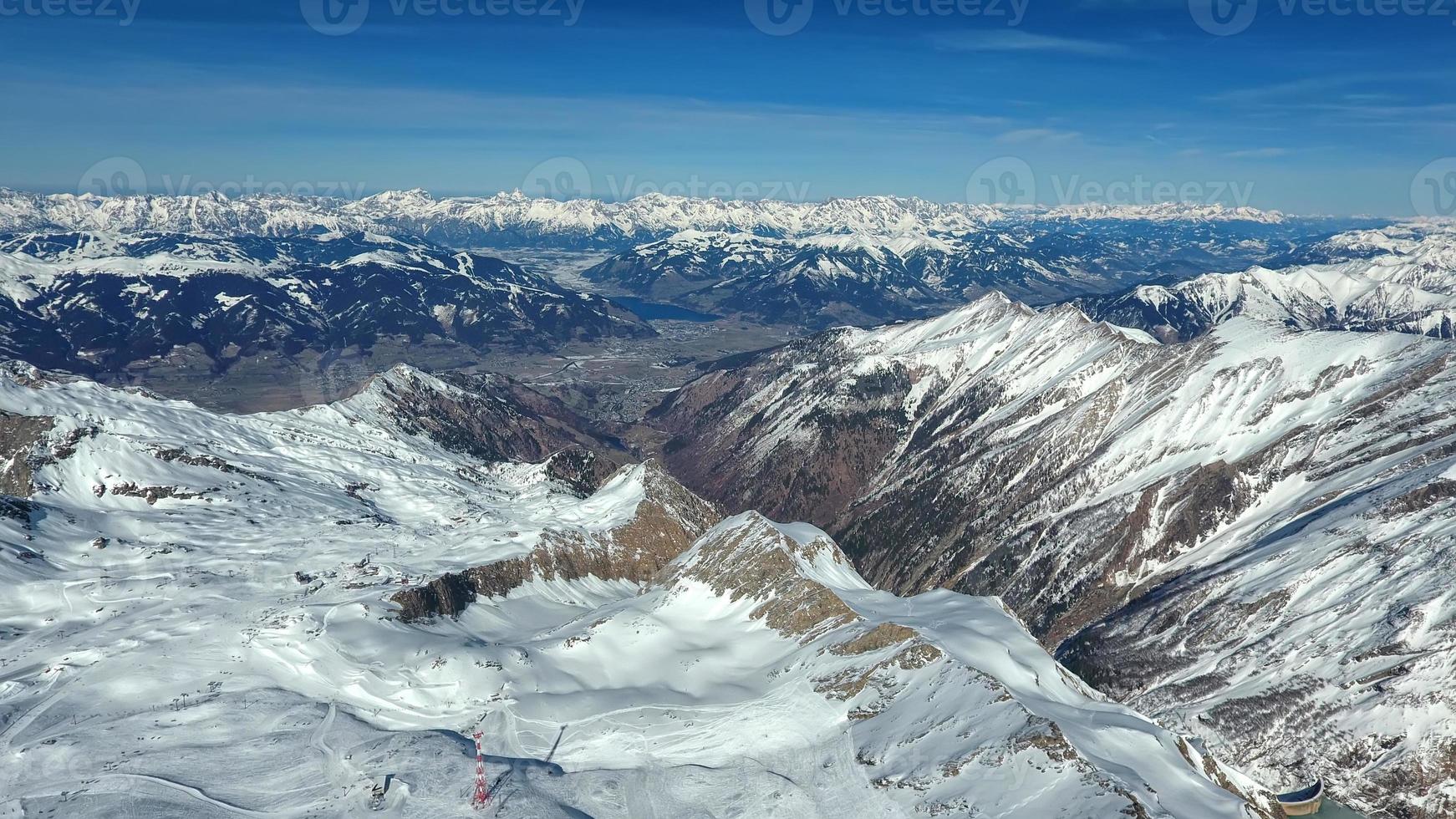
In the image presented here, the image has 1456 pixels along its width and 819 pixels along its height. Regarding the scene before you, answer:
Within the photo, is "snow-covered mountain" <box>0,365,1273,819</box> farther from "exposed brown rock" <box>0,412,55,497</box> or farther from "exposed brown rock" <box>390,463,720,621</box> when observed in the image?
"exposed brown rock" <box>0,412,55,497</box>

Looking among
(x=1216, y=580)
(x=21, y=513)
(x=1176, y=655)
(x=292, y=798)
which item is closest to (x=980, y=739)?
(x=292, y=798)

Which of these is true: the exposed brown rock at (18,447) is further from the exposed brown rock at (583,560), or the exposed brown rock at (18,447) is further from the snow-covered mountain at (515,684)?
the exposed brown rock at (583,560)

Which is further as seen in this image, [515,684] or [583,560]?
[583,560]

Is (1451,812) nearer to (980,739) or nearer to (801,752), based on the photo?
(980,739)

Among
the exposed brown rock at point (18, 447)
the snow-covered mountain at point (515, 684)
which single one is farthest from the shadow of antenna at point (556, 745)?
the exposed brown rock at point (18, 447)

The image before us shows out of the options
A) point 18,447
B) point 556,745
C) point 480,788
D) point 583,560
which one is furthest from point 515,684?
point 18,447

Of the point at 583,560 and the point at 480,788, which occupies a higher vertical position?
the point at 480,788

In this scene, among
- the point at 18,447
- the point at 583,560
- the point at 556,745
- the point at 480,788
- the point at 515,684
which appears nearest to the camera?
the point at 480,788

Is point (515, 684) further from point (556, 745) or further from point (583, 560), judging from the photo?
point (583, 560)

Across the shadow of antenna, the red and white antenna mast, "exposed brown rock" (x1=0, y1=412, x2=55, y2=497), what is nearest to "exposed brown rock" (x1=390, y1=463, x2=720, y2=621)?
the shadow of antenna
